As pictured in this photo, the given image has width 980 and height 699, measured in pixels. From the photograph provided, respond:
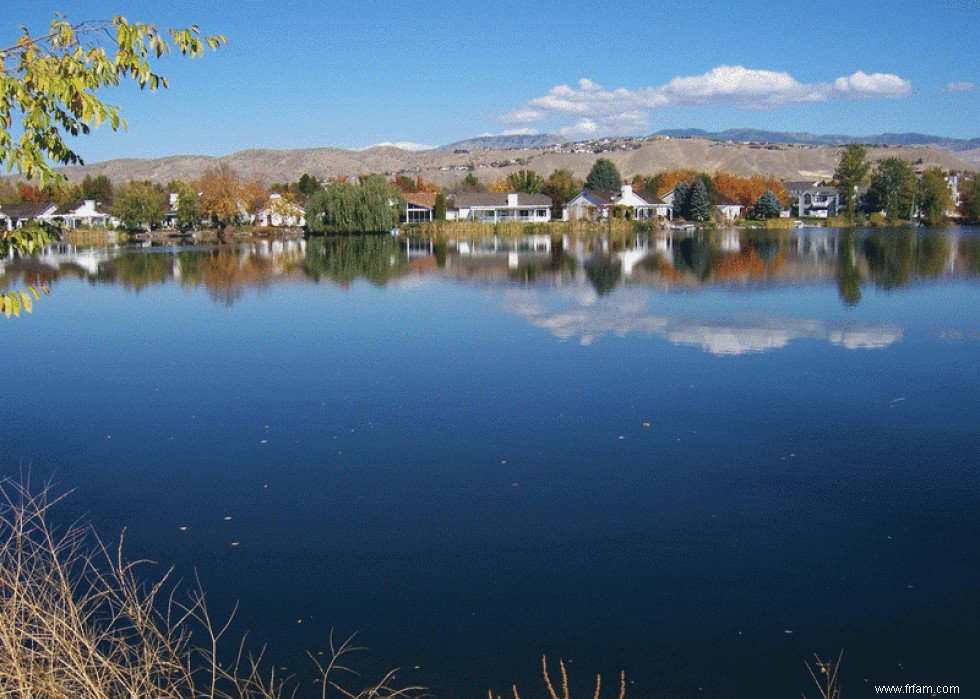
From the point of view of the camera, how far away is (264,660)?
18.7 feet

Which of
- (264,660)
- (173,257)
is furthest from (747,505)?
(173,257)

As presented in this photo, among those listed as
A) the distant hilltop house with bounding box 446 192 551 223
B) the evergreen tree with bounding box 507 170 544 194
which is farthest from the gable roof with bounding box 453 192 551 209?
the evergreen tree with bounding box 507 170 544 194

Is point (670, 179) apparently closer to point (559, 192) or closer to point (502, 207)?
point (559, 192)

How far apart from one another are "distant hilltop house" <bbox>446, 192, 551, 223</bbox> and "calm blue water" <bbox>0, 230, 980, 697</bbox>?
69.4m

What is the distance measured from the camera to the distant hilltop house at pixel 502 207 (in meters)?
88.2

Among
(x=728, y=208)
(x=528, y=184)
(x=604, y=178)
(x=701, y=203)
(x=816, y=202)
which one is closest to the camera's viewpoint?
(x=701, y=203)

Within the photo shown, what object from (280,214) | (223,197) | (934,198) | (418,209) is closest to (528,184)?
(418,209)

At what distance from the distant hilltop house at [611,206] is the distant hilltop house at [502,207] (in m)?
2.68

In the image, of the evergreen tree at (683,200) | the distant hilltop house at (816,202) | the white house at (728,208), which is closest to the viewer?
the evergreen tree at (683,200)

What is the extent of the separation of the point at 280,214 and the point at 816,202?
6262 cm

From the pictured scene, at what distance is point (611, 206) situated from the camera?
87.9 metres

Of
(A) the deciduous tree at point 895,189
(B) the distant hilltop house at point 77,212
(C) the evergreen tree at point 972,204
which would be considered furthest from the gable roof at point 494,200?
(C) the evergreen tree at point 972,204

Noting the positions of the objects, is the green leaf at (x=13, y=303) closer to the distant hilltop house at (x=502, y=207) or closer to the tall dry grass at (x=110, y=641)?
the tall dry grass at (x=110, y=641)

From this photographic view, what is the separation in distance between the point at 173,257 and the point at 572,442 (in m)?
43.0
